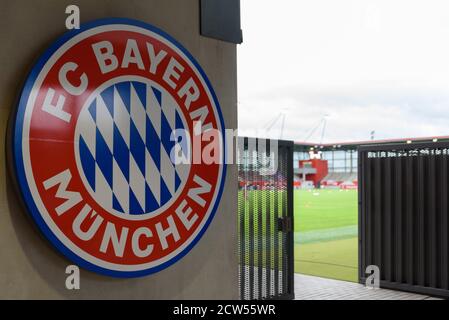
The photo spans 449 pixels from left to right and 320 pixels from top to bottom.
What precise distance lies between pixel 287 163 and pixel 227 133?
3.54m

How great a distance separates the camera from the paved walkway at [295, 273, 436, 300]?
6.23 metres

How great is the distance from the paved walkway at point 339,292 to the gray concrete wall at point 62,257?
3935mm

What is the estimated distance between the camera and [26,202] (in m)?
1.85

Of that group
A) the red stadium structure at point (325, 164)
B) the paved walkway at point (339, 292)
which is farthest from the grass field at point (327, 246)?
the red stadium structure at point (325, 164)

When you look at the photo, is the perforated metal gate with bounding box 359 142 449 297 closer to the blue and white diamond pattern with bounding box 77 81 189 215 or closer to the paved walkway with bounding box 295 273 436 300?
the paved walkway with bounding box 295 273 436 300

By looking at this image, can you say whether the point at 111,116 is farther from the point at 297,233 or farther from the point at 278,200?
the point at 297,233

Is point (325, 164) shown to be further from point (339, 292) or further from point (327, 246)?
point (339, 292)

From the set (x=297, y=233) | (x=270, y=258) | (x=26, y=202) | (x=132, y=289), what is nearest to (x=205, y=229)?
(x=132, y=289)

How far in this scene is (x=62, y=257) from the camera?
1991mm

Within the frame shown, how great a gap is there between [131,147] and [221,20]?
2.98 feet

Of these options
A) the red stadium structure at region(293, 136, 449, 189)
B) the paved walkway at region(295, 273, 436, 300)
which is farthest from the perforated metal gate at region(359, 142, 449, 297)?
the red stadium structure at region(293, 136, 449, 189)

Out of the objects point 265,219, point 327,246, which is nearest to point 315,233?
point 327,246

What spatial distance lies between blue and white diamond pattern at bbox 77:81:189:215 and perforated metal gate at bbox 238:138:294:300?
10.7ft

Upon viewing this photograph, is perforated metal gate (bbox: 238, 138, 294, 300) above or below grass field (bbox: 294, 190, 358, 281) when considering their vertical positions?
above
